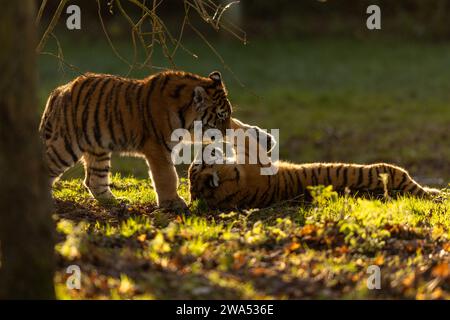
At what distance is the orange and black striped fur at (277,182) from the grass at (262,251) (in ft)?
0.91

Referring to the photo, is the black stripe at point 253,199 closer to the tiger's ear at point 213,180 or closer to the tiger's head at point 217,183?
the tiger's head at point 217,183

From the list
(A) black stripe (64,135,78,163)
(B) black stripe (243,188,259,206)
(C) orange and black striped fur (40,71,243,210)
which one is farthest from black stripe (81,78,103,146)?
(B) black stripe (243,188,259,206)

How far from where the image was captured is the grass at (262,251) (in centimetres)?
627

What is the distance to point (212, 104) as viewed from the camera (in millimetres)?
9000

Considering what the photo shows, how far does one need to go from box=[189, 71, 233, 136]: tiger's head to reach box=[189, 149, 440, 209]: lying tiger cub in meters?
0.44

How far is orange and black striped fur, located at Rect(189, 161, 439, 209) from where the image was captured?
8.86m

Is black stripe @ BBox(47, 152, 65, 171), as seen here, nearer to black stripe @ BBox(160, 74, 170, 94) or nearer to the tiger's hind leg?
the tiger's hind leg

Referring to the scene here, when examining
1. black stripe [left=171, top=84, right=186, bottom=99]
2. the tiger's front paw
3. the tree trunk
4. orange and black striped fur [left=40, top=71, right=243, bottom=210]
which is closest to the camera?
the tree trunk

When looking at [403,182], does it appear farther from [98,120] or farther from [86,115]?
[86,115]

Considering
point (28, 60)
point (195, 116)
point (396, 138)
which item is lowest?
point (396, 138)
